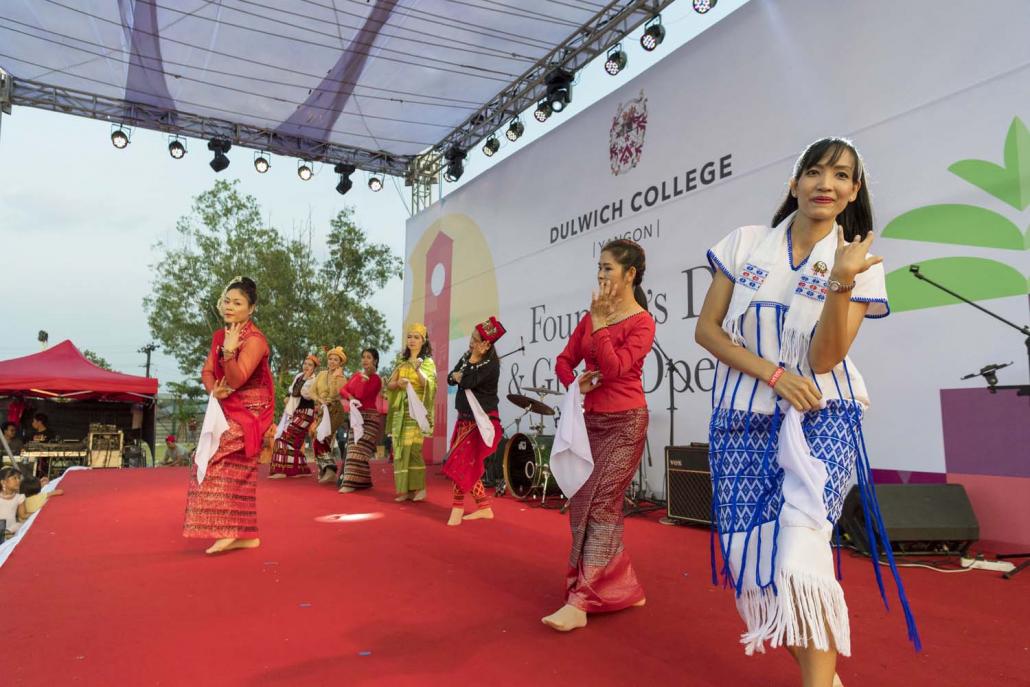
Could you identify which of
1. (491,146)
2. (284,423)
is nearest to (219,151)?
(491,146)

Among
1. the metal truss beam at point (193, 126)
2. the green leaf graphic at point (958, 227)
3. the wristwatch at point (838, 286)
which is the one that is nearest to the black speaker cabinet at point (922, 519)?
the green leaf graphic at point (958, 227)

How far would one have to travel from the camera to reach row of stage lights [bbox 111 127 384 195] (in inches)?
373

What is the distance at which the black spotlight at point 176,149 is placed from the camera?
32.1 feet

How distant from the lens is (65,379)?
35.1 feet

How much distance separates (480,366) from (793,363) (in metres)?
3.47

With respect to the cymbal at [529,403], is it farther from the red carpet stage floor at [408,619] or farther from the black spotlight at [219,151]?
the black spotlight at [219,151]

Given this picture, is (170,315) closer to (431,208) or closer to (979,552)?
(431,208)

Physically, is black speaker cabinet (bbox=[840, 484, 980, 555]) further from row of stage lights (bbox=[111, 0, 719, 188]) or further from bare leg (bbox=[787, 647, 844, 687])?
row of stage lights (bbox=[111, 0, 719, 188])

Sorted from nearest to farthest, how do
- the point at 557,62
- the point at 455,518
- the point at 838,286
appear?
the point at 838,286
the point at 455,518
the point at 557,62

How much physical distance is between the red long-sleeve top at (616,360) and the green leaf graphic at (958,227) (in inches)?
102

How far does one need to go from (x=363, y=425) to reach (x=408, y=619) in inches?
170

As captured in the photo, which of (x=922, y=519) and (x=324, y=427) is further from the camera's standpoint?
(x=324, y=427)

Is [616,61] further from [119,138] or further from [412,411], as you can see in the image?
[119,138]

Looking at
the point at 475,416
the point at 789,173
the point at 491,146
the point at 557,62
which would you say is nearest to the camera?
the point at 475,416
